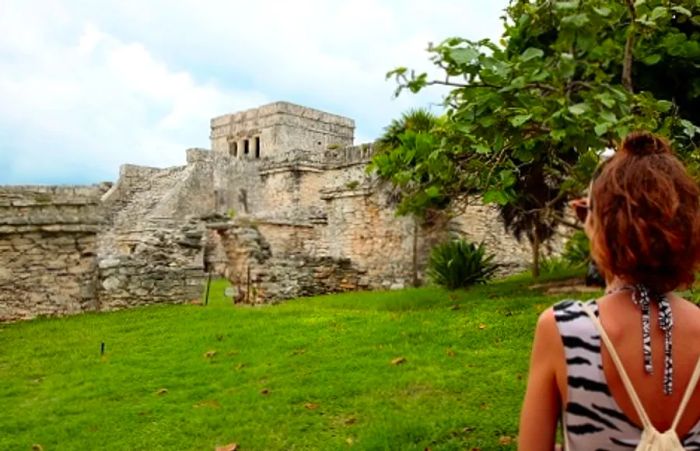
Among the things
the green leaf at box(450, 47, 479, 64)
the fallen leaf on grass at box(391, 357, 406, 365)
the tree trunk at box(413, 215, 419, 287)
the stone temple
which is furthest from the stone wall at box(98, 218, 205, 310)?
the green leaf at box(450, 47, 479, 64)

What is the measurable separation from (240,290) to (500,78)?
12.3m

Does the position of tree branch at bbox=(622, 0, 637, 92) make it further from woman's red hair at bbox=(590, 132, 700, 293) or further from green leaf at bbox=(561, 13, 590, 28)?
woman's red hair at bbox=(590, 132, 700, 293)

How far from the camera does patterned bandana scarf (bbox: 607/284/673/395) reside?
1.68m

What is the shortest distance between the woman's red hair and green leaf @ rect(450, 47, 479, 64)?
1.43m

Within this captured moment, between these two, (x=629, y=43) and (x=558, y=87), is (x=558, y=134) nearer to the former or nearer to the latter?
(x=558, y=87)

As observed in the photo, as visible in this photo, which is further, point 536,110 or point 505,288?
point 505,288

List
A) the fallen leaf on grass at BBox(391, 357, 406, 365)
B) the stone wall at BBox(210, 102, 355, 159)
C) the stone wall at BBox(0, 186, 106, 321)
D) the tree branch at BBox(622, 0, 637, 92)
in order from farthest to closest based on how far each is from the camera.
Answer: the stone wall at BBox(210, 102, 355, 159) → the stone wall at BBox(0, 186, 106, 321) → the fallen leaf on grass at BBox(391, 357, 406, 365) → the tree branch at BBox(622, 0, 637, 92)

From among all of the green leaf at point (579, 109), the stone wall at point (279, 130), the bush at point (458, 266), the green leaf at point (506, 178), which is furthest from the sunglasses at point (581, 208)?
the stone wall at point (279, 130)

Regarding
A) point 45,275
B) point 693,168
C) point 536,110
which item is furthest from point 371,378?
point 45,275

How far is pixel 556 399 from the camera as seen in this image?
1786 mm

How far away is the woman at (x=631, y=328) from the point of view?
5.54ft

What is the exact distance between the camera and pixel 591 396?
5.62 ft

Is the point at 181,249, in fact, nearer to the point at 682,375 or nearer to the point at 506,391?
the point at 506,391

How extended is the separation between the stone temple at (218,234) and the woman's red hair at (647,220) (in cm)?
933
